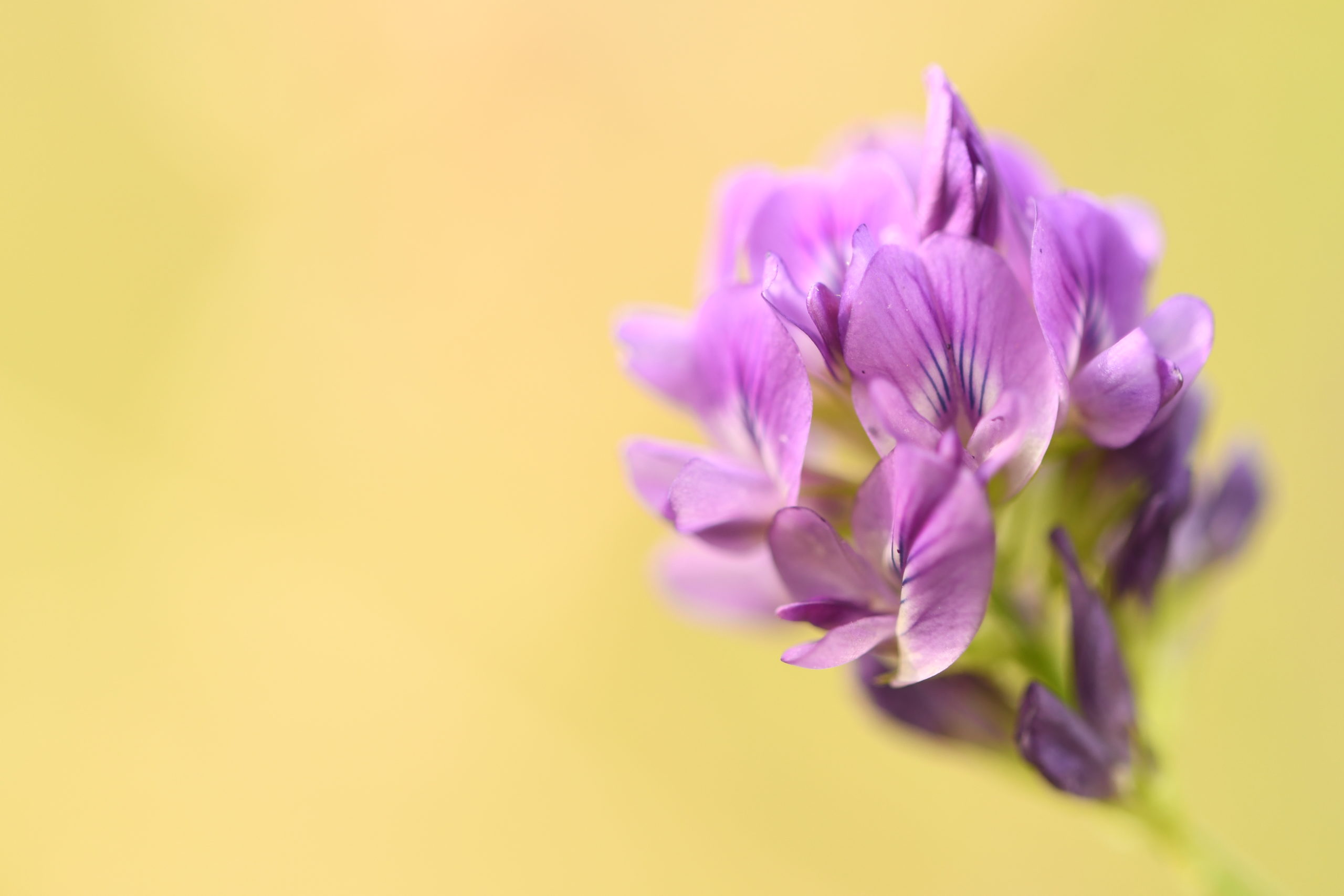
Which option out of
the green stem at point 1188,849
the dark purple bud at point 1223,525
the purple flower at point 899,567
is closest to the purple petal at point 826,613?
the purple flower at point 899,567

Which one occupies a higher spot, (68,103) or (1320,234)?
(68,103)

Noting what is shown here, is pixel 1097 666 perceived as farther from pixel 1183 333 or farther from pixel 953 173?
pixel 953 173

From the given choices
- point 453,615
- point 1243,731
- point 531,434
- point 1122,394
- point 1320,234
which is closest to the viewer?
point 1122,394

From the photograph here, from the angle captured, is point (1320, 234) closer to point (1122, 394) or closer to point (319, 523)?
point (1122, 394)

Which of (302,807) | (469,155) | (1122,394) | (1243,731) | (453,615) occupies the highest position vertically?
(469,155)

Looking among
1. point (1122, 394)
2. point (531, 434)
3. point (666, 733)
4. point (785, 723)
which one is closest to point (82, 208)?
point (531, 434)

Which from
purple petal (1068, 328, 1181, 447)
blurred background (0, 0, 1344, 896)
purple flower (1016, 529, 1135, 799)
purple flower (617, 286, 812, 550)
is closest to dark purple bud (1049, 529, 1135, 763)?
purple flower (1016, 529, 1135, 799)
